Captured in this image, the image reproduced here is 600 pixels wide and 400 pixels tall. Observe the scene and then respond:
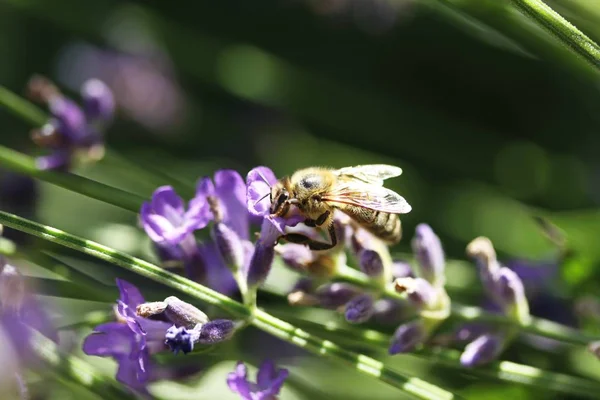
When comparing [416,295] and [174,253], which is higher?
[416,295]

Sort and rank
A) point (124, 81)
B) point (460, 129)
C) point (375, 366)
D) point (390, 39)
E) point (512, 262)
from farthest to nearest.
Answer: point (124, 81) → point (390, 39) → point (460, 129) → point (512, 262) → point (375, 366)

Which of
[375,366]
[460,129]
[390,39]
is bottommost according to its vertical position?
[375,366]

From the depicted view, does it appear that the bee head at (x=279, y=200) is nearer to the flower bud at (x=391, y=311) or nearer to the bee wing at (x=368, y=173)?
the bee wing at (x=368, y=173)

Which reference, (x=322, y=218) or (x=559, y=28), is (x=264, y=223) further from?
(x=559, y=28)

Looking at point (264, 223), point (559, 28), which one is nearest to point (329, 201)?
point (264, 223)

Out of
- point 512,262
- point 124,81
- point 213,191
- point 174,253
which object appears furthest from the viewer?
point 124,81

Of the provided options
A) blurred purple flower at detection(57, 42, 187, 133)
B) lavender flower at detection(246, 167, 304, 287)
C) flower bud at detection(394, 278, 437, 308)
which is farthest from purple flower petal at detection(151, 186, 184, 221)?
blurred purple flower at detection(57, 42, 187, 133)

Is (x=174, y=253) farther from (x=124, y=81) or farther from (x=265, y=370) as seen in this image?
(x=124, y=81)

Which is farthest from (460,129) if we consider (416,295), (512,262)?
(416,295)
